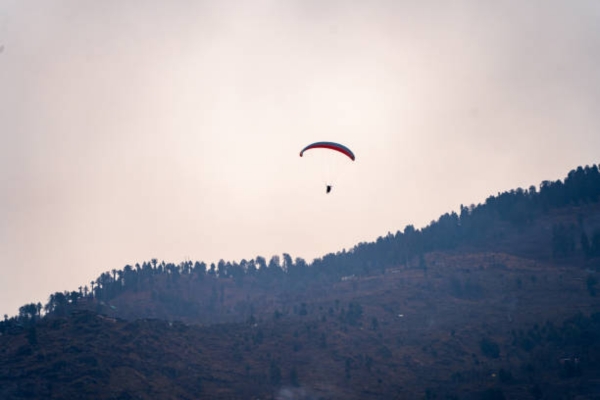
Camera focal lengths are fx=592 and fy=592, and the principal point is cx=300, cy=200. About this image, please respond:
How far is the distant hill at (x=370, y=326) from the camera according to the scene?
94062 millimetres

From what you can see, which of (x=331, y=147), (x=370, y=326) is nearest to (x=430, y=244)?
(x=370, y=326)

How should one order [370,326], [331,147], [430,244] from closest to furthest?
[331,147] → [370,326] → [430,244]

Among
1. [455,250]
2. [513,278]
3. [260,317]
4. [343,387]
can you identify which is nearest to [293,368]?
[343,387]

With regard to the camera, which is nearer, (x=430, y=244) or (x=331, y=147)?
(x=331, y=147)

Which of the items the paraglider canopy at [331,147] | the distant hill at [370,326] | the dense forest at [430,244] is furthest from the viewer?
the dense forest at [430,244]

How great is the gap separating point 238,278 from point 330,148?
432 feet

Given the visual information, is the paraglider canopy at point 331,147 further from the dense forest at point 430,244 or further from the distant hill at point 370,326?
the dense forest at point 430,244

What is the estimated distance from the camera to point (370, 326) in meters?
127

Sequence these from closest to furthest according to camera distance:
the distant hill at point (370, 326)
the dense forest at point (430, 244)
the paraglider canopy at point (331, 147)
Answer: the paraglider canopy at point (331, 147), the distant hill at point (370, 326), the dense forest at point (430, 244)

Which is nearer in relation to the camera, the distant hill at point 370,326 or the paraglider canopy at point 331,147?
the paraglider canopy at point 331,147

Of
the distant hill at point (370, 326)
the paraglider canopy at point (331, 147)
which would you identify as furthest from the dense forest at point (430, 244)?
the paraglider canopy at point (331, 147)

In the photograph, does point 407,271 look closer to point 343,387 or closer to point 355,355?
point 355,355

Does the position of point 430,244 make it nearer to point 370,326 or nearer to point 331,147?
point 370,326

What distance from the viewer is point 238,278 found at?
19825cm
